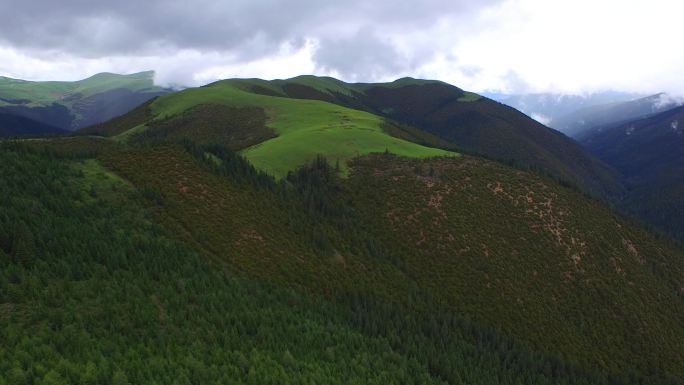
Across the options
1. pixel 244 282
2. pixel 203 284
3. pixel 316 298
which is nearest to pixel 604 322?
pixel 316 298

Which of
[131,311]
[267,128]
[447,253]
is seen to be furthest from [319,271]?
[267,128]

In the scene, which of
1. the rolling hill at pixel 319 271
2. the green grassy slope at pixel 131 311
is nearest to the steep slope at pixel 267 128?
the rolling hill at pixel 319 271

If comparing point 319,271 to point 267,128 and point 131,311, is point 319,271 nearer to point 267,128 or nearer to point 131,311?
point 131,311

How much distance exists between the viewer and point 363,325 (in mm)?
44125

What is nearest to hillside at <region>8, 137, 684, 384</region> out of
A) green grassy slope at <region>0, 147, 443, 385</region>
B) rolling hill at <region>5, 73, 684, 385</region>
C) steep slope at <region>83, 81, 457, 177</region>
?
rolling hill at <region>5, 73, 684, 385</region>

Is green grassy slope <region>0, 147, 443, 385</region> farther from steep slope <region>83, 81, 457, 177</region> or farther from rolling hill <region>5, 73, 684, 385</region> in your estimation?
steep slope <region>83, 81, 457, 177</region>

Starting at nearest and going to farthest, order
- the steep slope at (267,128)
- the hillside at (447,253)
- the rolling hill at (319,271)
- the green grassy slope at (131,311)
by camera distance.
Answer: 1. the green grassy slope at (131,311)
2. the rolling hill at (319,271)
3. the hillside at (447,253)
4. the steep slope at (267,128)

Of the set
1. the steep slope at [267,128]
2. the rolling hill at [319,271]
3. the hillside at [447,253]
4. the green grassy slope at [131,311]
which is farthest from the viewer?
the steep slope at [267,128]

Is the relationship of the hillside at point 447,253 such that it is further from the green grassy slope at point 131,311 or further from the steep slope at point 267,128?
the steep slope at point 267,128

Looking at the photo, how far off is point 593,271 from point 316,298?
50054 millimetres

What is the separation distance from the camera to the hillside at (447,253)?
158ft

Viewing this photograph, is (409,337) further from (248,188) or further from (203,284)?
(248,188)

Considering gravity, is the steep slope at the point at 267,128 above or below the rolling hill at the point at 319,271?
above

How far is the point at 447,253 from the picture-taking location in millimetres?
68812
